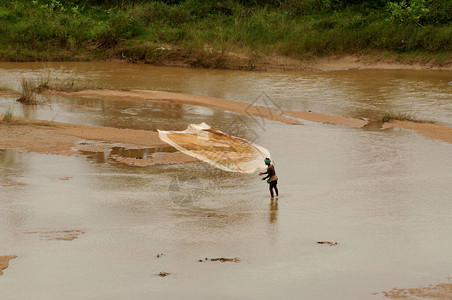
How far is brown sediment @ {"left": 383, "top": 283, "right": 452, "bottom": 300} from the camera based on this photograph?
7.61m

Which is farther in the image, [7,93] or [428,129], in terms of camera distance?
[7,93]

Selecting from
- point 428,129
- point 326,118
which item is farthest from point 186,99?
point 428,129

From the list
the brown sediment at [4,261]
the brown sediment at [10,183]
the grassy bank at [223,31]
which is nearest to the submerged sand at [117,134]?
the brown sediment at [10,183]

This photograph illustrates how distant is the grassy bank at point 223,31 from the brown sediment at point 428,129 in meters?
9.87

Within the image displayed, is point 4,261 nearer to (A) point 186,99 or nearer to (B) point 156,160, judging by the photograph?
(B) point 156,160

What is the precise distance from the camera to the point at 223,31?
2923 cm

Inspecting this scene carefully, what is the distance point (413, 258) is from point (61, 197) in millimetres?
5693

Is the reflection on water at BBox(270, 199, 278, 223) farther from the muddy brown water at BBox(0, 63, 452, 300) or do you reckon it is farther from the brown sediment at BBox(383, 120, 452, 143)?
the brown sediment at BBox(383, 120, 452, 143)

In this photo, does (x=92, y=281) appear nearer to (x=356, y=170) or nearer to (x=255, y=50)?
(x=356, y=170)

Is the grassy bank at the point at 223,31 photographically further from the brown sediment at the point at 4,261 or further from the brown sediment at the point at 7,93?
the brown sediment at the point at 4,261

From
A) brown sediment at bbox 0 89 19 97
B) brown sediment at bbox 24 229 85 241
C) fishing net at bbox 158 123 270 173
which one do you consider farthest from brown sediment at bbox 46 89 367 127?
brown sediment at bbox 24 229 85 241

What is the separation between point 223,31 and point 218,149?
1605cm

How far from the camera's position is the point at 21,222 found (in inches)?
387

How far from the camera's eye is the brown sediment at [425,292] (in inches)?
300
